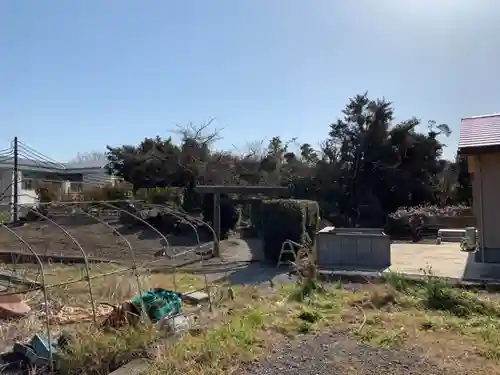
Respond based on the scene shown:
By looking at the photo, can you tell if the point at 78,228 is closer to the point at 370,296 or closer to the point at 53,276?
the point at 53,276

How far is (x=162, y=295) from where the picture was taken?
6.36 metres

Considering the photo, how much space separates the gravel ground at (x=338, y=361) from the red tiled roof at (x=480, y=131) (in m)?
5.96

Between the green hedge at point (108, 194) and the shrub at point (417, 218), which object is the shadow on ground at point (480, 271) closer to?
the shrub at point (417, 218)

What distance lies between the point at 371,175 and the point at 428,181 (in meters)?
2.46

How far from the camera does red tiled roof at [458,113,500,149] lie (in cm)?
940

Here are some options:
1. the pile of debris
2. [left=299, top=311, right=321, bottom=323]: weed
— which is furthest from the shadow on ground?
the pile of debris

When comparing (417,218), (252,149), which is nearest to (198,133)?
(252,149)

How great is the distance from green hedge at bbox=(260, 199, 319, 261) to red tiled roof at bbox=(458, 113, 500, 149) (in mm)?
3992

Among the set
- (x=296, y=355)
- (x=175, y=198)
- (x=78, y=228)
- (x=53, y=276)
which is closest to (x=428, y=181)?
(x=175, y=198)

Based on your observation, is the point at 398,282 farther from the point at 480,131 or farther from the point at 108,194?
the point at 108,194

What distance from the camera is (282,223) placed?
11.7m

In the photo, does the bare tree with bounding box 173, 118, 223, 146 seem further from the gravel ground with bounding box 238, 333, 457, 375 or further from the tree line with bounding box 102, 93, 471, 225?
the gravel ground with bounding box 238, 333, 457, 375

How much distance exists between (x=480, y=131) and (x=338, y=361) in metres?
7.64

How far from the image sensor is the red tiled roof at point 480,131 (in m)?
9.40
